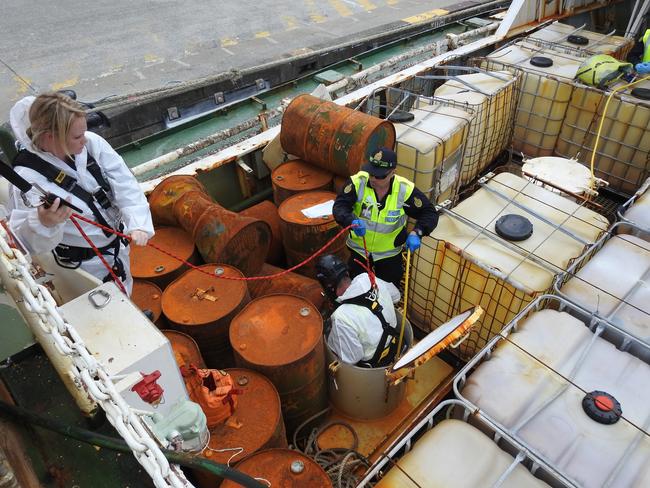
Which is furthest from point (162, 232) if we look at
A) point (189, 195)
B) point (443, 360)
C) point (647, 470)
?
point (647, 470)

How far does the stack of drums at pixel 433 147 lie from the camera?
5148 millimetres

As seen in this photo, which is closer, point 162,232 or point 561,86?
point 162,232

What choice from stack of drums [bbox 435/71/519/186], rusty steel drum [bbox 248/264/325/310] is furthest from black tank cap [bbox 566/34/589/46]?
rusty steel drum [bbox 248/264/325/310]

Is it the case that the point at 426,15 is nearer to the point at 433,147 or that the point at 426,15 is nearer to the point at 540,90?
the point at 540,90

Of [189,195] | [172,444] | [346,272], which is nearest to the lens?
[172,444]

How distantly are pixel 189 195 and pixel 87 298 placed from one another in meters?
2.27

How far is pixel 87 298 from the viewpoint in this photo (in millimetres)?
2660

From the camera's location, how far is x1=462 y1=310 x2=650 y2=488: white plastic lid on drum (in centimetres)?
257

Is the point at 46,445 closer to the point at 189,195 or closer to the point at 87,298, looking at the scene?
the point at 87,298

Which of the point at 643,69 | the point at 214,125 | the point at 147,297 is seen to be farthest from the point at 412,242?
the point at 214,125

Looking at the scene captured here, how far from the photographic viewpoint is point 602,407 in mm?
2725

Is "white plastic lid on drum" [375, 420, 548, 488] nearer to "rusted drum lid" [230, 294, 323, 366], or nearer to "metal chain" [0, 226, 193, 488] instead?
"rusted drum lid" [230, 294, 323, 366]

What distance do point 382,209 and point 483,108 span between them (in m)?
2.55

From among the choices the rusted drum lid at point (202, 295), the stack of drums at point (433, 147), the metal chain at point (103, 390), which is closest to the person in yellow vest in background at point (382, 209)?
the stack of drums at point (433, 147)
